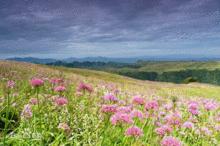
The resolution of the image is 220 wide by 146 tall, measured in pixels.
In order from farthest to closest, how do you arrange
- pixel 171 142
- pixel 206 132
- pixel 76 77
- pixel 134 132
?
pixel 76 77 → pixel 206 132 → pixel 134 132 → pixel 171 142

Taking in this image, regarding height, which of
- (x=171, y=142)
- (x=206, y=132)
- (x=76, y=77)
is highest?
(x=171, y=142)

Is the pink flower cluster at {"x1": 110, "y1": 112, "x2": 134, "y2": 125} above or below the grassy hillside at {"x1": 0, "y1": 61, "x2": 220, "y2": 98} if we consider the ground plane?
above

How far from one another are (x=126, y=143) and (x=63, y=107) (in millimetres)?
1090

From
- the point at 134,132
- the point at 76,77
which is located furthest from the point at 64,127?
the point at 76,77

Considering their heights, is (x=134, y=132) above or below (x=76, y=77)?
above

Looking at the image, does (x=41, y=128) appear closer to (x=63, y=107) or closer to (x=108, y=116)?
(x=63, y=107)

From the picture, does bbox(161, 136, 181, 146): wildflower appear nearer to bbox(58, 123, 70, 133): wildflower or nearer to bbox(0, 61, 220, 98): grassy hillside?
bbox(58, 123, 70, 133): wildflower

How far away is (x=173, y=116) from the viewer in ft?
18.6

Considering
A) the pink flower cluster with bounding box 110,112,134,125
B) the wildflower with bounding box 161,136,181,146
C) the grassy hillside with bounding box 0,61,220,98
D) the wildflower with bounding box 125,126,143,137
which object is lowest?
the grassy hillside with bounding box 0,61,220,98

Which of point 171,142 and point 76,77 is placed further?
point 76,77

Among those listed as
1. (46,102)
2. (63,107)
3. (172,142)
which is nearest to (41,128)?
(63,107)

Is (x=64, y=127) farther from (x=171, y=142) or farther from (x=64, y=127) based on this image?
(x=171, y=142)

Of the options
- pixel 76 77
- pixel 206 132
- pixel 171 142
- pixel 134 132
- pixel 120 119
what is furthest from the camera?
pixel 76 77

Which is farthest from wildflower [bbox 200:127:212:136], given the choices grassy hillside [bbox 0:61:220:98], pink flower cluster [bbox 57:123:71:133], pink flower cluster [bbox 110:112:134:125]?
grassy hillside [bbox 0:61:220:98]
